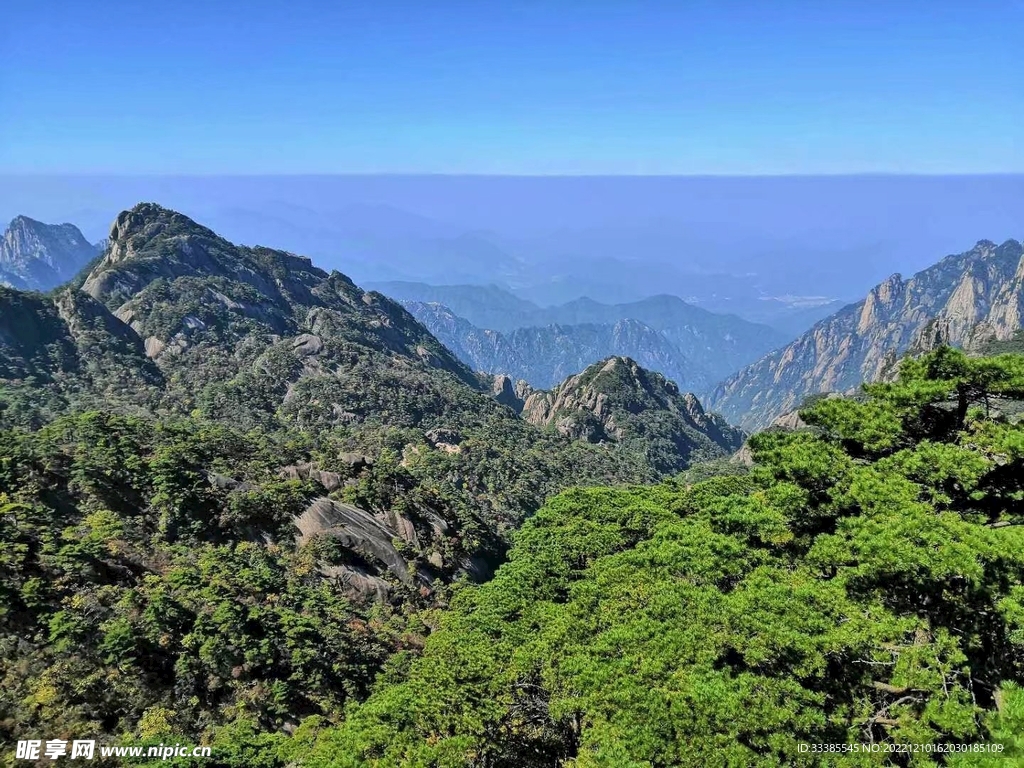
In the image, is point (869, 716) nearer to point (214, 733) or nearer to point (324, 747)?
point (324, 747)

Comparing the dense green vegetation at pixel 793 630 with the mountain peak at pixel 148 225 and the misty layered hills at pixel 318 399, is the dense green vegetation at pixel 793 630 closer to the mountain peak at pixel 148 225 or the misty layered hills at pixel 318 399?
the misty layered hills at pixel 318 399

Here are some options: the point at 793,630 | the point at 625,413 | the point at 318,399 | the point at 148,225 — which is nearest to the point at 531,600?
the point at 793,630

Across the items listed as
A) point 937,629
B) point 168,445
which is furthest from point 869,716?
point 168,445

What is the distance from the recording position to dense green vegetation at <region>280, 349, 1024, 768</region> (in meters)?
13.0

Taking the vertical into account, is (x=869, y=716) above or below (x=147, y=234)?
below

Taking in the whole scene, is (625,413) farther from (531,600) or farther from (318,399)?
(531,600)

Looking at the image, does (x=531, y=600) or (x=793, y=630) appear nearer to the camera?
(x=793, y=630)

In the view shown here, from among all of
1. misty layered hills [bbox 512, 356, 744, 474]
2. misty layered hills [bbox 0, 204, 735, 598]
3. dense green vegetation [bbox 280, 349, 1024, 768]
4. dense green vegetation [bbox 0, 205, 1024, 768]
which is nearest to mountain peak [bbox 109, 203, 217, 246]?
misty layered hills [bbox 0, 204, 735, 598]

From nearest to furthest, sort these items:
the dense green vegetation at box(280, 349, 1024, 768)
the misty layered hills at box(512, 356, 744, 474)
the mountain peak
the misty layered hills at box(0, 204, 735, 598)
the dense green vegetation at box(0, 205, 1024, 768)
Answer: the dense green vegetation at box(280, 349, 1024, 768) < the dense green vegetation at box(0, 205, 1024, 768) < the misty layered hills at box(0, 204, 735, 598) < the misty layered hills at box(512, 356, 744, 474) < the mountain peak

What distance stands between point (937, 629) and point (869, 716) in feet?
8.03

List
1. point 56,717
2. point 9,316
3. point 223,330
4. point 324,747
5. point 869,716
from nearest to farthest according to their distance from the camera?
point 869,716 < point 324,747 < point 56,717 < point 9,316 < point 223,330

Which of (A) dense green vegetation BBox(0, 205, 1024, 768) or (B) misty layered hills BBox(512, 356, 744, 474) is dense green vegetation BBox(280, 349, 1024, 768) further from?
(B) misty layered hills BBox(512, 356, 744, 474)

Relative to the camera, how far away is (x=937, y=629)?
1380 cm

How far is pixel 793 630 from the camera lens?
14141 millimetres
